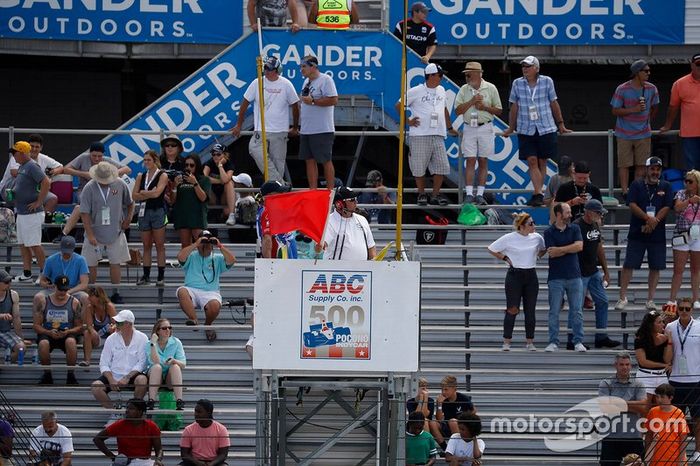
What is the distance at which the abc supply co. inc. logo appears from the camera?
14055 mm

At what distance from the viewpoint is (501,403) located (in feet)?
49.9

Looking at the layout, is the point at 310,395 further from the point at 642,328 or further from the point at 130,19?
the point at 130,19

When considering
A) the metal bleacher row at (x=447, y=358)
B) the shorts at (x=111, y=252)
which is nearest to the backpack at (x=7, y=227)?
the metal bleacher row at (x=447, y=358)

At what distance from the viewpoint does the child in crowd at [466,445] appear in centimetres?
1355

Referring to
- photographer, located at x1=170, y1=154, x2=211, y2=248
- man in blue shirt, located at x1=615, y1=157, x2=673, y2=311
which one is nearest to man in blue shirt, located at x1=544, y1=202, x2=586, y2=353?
man in blue shirt, located at x1=615, y1=157, x2=673, y2=311

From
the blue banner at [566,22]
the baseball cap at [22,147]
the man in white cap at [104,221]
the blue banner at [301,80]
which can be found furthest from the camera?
the blue banner at [566,22]

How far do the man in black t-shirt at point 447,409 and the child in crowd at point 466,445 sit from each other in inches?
8.0

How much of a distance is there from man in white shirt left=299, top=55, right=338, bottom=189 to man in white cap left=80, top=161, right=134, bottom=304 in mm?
2215

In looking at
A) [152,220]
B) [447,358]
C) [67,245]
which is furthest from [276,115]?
[447,358]

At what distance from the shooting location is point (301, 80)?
1917 cm

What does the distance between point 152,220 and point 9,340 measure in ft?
7.11

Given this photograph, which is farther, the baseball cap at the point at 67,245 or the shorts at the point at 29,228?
the shorts at the point at 29,228

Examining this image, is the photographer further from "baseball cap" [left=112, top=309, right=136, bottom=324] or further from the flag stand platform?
the flag stand platform

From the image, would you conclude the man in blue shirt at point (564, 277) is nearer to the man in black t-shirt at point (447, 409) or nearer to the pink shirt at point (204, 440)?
the man in black t-shirt at point (447, 409)
